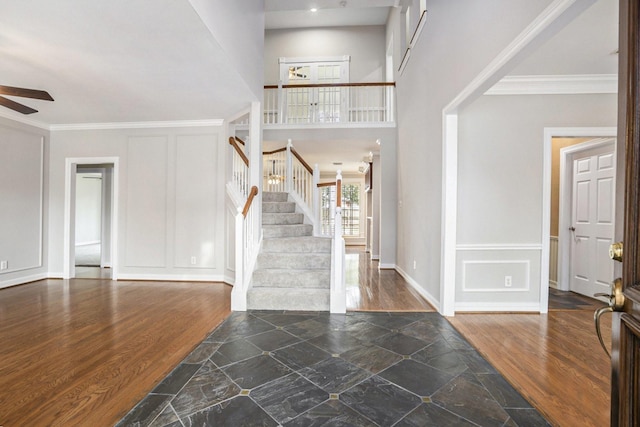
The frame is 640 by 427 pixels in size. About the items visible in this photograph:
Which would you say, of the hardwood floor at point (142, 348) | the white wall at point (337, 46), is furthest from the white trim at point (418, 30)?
the hardwood floor at point (142, 348)

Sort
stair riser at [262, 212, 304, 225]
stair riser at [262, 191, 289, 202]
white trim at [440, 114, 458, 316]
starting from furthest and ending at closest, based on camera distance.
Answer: stair riser at [262, 191, 289, 202] < stair riser at [262, 212, 304, 225] < white trim at [440, 114, 458, 316]

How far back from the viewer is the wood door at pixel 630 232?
2.33 ft

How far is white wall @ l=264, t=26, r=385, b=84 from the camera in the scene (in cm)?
769

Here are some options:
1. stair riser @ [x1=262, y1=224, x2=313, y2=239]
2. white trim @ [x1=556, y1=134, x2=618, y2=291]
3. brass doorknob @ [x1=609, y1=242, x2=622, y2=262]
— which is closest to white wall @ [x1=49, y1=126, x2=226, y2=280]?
stair riser @ [x1=262, y1=224, x2=313, y2=239]

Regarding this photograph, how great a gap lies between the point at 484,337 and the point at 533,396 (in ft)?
2.86

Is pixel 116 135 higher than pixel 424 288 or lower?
higher

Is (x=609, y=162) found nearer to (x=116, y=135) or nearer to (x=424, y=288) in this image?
(x=424, y=288)

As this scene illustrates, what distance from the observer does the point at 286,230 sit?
4.62 m

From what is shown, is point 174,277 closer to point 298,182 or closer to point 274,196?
point 274,196

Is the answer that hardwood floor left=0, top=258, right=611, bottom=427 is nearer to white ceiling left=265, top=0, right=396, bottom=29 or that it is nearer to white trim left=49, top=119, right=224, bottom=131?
white trim left=49, top=119, right=224, bottom=131

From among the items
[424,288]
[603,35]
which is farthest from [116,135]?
[603,35]

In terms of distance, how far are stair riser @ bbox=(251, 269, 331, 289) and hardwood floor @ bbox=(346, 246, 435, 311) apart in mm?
448

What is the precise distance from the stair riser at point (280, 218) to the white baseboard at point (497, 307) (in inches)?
105

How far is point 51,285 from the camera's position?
→ 4.58 m
